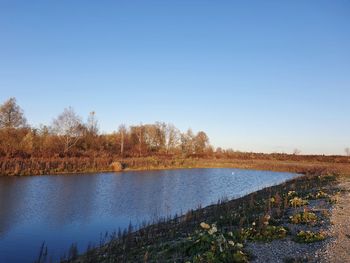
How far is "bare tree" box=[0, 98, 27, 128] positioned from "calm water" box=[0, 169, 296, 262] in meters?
23.7

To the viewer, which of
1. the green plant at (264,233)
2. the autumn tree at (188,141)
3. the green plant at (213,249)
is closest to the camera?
the green plant at (213,249)

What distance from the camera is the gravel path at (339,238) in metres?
8.60

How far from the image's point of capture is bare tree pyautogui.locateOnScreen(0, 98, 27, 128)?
173 feet

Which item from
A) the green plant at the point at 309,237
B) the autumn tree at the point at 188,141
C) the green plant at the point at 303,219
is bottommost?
the green plant at the point at 309,237

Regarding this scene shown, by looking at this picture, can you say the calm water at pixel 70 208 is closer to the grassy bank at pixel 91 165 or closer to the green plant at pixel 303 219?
the grassy bank at pixel 91 165

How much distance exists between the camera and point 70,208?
20.1 m

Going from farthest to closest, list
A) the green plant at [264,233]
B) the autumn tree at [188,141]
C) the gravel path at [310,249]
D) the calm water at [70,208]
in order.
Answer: the autumn tree at [188,141], the calm water at [70,208], the green plant at [264,233], the gravel path at [310,249]

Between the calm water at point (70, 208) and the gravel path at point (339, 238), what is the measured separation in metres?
8.94

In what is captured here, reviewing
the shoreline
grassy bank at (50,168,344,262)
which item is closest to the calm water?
grassy bank at (50,168,344,262)

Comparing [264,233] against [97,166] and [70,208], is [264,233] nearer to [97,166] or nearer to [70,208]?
[70,208]

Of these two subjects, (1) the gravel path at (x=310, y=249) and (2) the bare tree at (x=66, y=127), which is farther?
(2) the bare tree at (x=66, y=127)

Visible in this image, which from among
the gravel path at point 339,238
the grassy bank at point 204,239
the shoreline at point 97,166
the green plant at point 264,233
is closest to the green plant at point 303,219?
the grassy bank at point 204,239

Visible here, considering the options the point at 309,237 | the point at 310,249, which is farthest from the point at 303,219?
the point at 310,249

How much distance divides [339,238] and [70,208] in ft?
50.9
